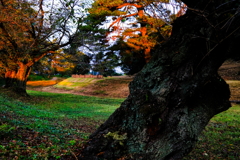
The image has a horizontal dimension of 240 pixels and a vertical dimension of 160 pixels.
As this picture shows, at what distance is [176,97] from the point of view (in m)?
3.01

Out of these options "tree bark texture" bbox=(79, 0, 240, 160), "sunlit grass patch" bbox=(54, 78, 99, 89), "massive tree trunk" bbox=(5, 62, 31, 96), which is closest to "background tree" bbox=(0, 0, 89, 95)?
"massive tree trunk" bbox=(5, 62, 31, 96)

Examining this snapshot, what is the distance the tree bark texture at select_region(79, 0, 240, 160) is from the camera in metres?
2.80

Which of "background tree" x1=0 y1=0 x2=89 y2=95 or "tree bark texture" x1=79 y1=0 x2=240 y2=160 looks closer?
"tree bark texture" x1=79 y1=0 x2=240 y2=160

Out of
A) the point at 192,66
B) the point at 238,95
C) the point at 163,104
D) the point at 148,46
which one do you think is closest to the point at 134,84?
the point at 163,104

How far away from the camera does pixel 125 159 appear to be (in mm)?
2729

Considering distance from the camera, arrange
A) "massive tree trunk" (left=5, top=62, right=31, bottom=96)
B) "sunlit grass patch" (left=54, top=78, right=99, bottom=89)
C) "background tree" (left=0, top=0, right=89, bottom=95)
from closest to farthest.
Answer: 1. "background tree" (left=0, top=0, right=89, bottom=95)
2. "massive tree trunk" (left=5, top=62, right=31, bottom=96)
3. "sunlit grass patch" (left=54, top=78, right=99, bottom=89)

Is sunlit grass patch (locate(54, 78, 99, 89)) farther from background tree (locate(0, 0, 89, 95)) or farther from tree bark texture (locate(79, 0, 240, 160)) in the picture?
tree bark texture (locate(79, 0, 240, 160))

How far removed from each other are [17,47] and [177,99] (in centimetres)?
1364

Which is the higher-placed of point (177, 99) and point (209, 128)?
point (177, 99)

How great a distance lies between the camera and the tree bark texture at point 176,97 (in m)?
2.80

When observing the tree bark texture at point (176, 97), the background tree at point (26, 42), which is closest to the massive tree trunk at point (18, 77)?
the background tree at point (26, 42)

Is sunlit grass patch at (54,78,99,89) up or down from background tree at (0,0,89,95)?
down

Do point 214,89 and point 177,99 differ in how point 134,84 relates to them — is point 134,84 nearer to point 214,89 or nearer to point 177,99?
point 177,99

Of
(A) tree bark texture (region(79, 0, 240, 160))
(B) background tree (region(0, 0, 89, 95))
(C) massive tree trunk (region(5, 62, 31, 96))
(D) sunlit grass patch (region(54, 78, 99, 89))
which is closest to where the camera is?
(A) tree bark texture (region(79, 0, 240, 160))
